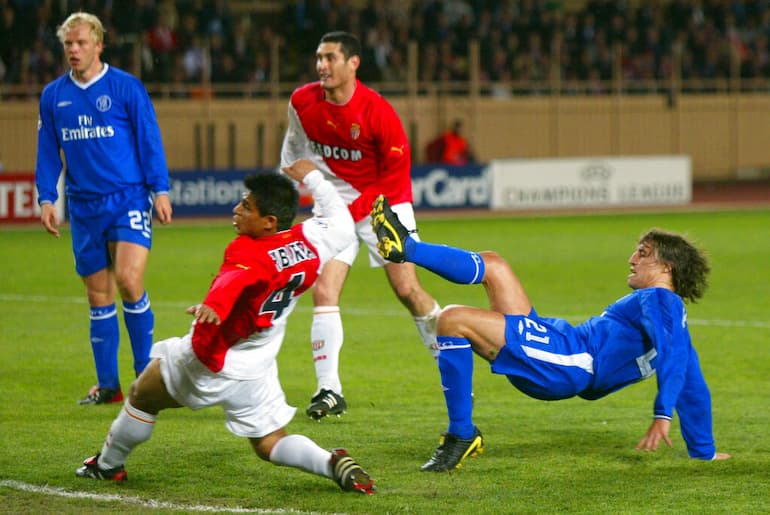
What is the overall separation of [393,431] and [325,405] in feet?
1.59

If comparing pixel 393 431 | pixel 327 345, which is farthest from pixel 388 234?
pixel 327 345

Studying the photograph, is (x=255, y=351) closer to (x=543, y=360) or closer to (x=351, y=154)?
(x=543, y=360)

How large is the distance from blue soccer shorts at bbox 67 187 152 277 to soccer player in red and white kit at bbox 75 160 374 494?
89.2 inches

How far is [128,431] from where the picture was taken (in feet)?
17.9

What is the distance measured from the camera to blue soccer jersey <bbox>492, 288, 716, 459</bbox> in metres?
5.74

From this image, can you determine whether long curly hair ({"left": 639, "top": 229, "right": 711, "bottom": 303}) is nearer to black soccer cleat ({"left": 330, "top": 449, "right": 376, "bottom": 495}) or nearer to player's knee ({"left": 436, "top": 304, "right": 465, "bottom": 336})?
player's knee ({"left": 436, "top": 304, "right": 465, "bottom": 336})

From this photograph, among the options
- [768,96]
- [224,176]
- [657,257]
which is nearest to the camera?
[657,257]

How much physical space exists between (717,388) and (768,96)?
2545 cm

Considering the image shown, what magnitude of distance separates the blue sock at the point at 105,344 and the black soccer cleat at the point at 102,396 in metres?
0.03

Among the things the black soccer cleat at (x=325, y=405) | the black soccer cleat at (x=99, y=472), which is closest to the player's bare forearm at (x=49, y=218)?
the black soccer cleat at (x=325, y=405)

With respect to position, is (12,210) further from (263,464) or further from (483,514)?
(483,514)

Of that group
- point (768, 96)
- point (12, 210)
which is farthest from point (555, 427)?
point (768, 96)

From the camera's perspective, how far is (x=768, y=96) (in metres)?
31.9

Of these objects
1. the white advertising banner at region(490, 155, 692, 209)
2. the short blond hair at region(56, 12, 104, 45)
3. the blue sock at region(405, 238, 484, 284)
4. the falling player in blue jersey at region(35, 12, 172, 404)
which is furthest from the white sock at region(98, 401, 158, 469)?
the white advertising banner at region(490, 155, 692, 209)
